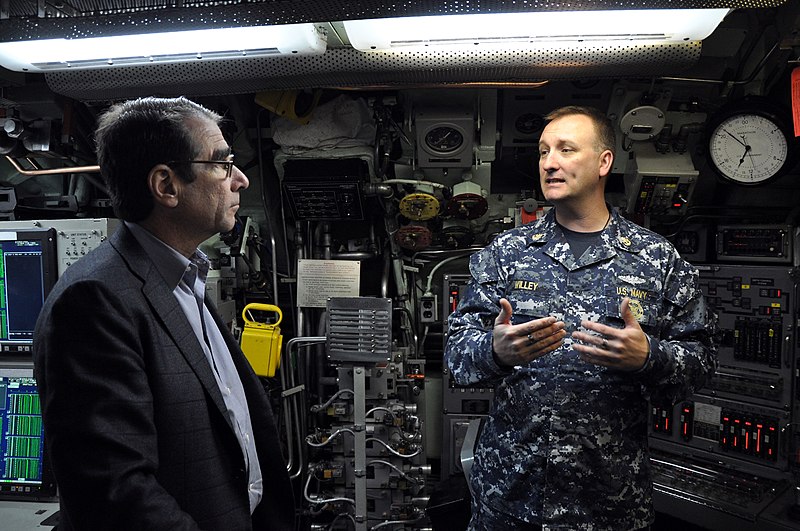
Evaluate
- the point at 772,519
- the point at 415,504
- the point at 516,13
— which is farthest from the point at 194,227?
the point at 772,519

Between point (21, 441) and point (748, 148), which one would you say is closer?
point (21, 441)

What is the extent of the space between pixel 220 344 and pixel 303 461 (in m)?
2.64

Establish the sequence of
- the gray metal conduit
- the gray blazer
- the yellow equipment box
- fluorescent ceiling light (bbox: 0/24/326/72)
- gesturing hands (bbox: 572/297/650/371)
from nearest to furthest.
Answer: the gray blazer → gesturing hands (bbox: 572/297/650/371) → fluorescent ceiling light (bbox: 0/24/326/72) → the yellow equipment box → the gray metal conduit

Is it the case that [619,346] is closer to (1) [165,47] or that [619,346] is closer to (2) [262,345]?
(1) [165,47]

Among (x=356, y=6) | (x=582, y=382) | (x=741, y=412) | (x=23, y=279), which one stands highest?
(x=356, y=6)

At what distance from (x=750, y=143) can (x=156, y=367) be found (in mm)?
3326

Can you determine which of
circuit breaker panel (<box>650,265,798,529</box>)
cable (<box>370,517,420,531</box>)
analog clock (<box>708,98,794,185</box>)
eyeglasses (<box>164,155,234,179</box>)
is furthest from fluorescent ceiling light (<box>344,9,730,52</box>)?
cable (<box>370,517,420,531</box>)

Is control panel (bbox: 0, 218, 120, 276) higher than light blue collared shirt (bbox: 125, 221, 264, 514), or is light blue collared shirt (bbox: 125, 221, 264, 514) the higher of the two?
control panel (bbox: 0, 218, 120, 276)

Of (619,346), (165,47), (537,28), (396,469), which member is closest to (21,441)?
(396,469)

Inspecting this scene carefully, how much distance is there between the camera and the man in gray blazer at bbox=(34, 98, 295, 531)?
113 centimetres

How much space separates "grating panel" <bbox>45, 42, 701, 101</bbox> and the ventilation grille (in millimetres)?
1298

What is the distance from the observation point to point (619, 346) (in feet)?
5.23

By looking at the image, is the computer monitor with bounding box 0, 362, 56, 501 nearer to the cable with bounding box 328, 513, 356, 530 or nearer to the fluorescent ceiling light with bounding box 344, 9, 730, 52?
the cable with bounding box 328, 513, 356, 530

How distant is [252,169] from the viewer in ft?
13.4
